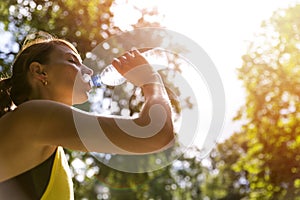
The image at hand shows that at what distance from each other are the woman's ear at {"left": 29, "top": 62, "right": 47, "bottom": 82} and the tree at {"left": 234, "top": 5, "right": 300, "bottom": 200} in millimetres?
11571

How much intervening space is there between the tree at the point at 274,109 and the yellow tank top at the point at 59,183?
11622mm

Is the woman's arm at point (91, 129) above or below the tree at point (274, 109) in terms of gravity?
below

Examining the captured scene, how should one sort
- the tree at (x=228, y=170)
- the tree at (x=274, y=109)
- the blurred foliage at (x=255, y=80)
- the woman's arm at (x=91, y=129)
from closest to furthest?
the woman's arm at (x=91, y=129), the blurred foliage at (x=255, y=80), the tree at (x=274, y=109), the tree at (x=228, y=170)

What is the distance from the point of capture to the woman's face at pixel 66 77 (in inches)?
90.4

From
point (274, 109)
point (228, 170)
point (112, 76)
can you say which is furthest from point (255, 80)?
point (228, 170)

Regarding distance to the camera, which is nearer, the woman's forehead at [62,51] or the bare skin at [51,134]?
the bare skin at [51,134]

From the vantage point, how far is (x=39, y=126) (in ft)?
6.64

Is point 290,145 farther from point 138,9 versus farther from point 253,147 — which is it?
point 138,9

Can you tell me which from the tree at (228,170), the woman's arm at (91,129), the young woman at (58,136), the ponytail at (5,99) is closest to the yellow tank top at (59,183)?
the young woman at (58,136)

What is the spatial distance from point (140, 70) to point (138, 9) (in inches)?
359

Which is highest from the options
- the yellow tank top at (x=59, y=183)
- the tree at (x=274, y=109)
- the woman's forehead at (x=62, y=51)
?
the tree at (x=274, y=109)

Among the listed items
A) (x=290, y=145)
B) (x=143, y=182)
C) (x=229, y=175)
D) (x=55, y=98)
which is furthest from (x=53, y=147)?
(x=229, y=175)

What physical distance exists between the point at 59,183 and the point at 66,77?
0.45 metres

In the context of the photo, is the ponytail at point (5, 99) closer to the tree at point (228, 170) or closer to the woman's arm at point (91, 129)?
the woman's arm at point (91, 129)
